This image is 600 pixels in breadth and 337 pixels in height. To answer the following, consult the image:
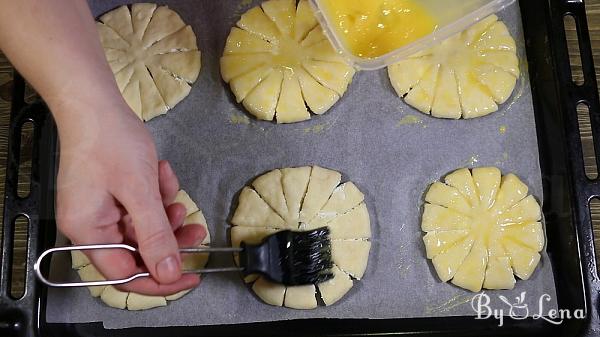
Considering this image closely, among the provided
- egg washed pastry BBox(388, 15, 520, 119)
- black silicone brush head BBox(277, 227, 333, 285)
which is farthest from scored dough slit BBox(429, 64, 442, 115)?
black silicone brush head BBox(277, 227, 333, 285)

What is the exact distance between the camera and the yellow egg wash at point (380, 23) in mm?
2211

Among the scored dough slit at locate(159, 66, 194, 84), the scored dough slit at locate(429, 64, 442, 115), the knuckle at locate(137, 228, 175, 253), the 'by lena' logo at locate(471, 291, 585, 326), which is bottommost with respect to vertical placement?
the 'by lena' logo at locate(471, 291, 585, 326)

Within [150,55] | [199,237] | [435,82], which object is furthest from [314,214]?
[150,55]

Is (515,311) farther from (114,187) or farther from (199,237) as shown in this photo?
(114,187)

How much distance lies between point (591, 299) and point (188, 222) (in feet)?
5.27

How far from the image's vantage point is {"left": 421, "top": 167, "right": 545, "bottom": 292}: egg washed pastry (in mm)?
2336

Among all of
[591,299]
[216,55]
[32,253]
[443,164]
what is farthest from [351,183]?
[32,253]

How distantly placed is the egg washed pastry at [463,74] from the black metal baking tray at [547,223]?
7.1 inches

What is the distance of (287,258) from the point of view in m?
2.12

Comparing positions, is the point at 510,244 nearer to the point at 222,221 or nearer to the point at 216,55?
the point at 222,221

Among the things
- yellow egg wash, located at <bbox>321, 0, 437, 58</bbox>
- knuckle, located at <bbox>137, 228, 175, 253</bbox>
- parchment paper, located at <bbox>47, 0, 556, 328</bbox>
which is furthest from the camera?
parchment paper, located at <bbox>47, 0, 556, 328</bbox>

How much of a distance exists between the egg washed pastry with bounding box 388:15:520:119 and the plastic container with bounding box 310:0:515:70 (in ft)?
1.16

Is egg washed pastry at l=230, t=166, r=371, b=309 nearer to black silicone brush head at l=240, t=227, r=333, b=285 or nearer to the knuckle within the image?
black silicone brush head at l=240, t=227, r=333, b=285

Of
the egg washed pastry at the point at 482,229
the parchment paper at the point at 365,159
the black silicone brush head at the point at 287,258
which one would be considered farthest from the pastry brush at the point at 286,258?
the egg washed pastry at the point at 482,229
